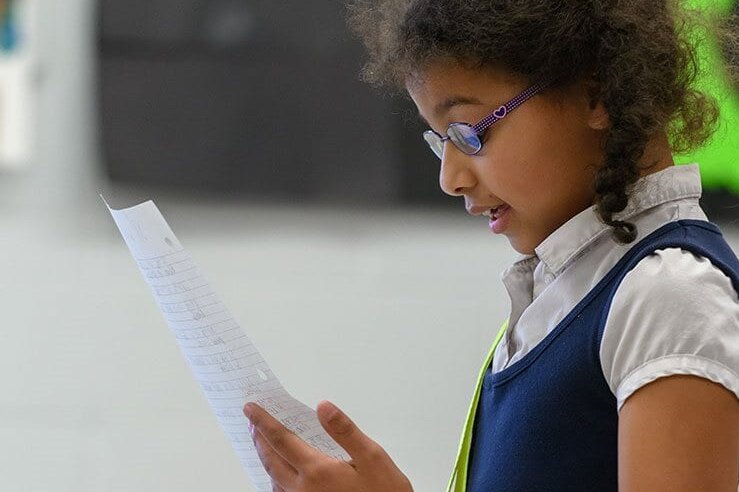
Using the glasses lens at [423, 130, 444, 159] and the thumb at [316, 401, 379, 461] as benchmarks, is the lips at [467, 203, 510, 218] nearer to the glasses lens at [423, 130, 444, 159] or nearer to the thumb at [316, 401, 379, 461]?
the glasses lens at [423, 130, 444, 159]

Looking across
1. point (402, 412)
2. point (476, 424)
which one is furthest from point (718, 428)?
point (402, 412)

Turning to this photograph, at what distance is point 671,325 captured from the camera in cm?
74

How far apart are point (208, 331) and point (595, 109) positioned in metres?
0.38

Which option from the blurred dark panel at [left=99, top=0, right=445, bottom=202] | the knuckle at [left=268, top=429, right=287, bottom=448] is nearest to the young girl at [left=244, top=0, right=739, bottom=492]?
the knuckle at [left=268, top=429, right=287, bottom=448]

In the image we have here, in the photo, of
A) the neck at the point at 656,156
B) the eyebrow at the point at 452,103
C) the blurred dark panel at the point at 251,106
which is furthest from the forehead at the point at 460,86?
the blurred dark panel at the point at 251,106

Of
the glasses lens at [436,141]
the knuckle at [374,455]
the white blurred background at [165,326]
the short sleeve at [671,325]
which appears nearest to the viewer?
the short sleeve at [671,325]

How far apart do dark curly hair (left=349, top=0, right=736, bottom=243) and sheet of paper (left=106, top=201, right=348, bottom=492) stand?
0.89ft

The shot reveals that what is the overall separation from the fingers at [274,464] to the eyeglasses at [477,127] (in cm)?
30

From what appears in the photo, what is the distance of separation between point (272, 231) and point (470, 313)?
456 mm

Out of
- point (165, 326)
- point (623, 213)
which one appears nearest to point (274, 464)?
point (623, 213)

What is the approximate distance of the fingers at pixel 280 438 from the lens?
85 centimetres

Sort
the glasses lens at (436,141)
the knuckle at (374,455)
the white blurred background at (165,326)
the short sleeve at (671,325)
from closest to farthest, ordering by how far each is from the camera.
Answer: the short sleeve at (671,325), the knuckle at (374,455), the glasses lens at (436,141), the white blurred background at (165,326)

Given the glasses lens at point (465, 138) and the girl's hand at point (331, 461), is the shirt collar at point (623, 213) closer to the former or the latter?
the glasses lens at point (465, 138)

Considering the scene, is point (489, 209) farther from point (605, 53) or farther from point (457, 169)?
point (605, 53)
